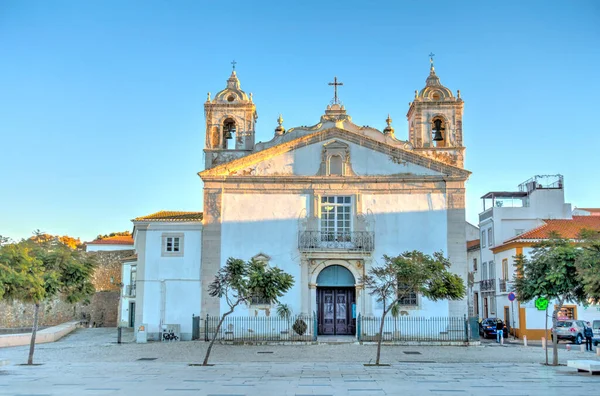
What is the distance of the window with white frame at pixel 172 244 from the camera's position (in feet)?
95.2

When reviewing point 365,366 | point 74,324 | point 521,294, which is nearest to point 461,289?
point 521,294

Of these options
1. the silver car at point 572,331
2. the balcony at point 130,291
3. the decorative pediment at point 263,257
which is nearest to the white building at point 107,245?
the balcony at point 130,291

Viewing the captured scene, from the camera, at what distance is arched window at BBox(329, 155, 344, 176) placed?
2933 centimetres

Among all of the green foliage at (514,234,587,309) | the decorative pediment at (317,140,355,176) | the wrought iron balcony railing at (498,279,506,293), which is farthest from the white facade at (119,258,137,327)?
the green foliage at (514,234,587,309)

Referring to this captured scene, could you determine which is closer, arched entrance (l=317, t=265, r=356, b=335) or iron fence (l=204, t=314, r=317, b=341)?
iron fence (l=204, t=314, r=317, b=341)

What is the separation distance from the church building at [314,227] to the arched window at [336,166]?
47 mm

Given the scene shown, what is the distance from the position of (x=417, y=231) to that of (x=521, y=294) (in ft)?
28.9

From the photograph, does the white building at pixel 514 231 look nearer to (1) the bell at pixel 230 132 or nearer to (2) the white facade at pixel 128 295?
(1) the bell at pixel 230 132

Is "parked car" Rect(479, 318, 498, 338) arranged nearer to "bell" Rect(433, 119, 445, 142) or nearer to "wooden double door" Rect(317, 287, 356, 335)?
"wooden double door" Rect(317, 287, 356, 335)

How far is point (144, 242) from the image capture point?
28953 mm

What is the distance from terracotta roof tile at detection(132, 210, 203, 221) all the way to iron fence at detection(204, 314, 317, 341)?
15.3ft

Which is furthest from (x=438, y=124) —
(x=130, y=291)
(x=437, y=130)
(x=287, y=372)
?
(x=130, y=291)

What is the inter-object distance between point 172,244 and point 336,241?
24.4 feet

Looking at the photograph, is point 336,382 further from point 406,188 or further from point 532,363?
point 406,188
